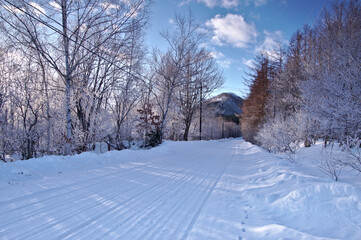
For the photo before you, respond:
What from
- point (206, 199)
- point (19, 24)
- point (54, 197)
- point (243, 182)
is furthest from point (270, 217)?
point (19, 24)

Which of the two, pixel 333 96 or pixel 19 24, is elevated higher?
pixel 19 24

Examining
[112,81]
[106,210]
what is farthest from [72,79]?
[106,210]

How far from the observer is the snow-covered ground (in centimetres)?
268

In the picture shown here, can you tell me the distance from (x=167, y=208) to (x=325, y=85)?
27.4ft

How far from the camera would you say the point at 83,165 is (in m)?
6.72

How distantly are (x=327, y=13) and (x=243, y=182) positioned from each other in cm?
1337

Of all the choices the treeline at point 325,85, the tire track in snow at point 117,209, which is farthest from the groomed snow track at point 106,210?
the treeline at point 325,85

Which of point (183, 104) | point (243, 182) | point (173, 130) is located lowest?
point (243, 182)

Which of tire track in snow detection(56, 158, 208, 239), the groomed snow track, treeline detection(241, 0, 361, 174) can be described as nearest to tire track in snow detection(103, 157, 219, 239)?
the groomed snow track

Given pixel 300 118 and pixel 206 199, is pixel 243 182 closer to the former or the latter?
pixel 206 199

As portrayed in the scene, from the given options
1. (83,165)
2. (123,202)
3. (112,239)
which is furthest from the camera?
(83,165)

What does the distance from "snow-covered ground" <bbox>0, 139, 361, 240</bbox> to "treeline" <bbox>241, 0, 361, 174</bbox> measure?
2.09m

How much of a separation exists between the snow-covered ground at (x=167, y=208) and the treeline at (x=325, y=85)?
2088 millimetres

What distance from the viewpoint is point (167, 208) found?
140 inches
